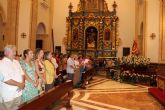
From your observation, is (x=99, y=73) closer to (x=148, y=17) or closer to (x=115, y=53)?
(x=115, y=53)

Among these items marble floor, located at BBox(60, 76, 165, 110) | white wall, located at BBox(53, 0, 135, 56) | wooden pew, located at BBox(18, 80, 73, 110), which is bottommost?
marble floor, located at BBox(60, 76, 165, 110)

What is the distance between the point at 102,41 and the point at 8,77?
17920 millimetres

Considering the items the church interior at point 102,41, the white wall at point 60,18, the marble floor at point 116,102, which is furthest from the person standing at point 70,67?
the white wall at point 60,18

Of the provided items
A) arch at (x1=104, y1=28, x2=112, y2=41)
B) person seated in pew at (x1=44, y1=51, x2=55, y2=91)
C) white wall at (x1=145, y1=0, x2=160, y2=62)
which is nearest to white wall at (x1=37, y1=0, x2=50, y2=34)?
arch at (x1=104, y1=28, x2=112, y2=41)

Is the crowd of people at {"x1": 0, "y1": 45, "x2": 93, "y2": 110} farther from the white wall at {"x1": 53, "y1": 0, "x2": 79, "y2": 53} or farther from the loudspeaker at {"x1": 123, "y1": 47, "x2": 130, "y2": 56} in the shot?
the white wall at {"x1": 53, "y1": 0, "x2": 79, "y2": 53}

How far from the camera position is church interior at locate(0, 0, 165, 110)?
28.8 ft

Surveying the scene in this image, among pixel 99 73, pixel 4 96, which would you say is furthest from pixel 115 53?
pixel 4 96

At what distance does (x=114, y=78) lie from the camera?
50.9 ft

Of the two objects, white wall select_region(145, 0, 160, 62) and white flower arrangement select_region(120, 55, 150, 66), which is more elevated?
white wall select_region(145, 0, 160, 62)

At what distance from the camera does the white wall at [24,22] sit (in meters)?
15.4

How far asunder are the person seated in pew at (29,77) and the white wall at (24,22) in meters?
10.7

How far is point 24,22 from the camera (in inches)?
616

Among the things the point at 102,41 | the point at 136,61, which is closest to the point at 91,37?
the point at 102,41

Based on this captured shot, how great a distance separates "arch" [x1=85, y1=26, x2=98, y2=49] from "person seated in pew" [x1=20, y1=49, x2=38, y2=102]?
1702 centimetres
